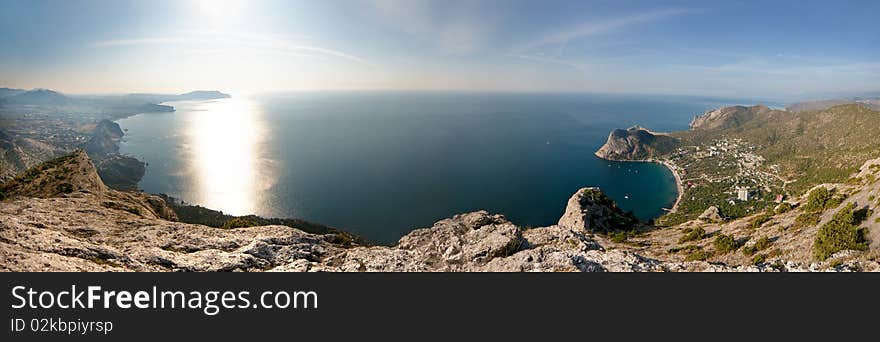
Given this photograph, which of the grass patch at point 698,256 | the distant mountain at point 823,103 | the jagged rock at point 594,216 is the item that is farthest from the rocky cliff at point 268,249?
the distant mountain at point 823,103

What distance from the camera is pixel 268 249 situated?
1468cm

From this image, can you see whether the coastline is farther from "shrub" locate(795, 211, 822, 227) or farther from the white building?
"shrub" locate(795, 211, 822, 227)

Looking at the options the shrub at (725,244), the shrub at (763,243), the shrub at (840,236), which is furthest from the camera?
the shrub at (725,244)

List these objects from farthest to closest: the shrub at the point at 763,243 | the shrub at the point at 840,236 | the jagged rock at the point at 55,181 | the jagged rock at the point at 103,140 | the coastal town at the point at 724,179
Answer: the jagged rock at the point at 103,140, the coastal town at the point at 724,179, the jagged rock at the point at 55,181, the shrub at the point at 763,243, the shrub at the point at 840,236

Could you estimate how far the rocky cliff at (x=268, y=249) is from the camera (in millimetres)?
11734

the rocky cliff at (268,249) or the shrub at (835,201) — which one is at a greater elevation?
the shrub at (835,201)

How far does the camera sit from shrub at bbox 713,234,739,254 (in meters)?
22.2

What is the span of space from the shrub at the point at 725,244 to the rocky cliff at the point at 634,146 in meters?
174

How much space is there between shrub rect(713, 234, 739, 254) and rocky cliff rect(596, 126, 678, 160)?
174m

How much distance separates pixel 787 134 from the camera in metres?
162

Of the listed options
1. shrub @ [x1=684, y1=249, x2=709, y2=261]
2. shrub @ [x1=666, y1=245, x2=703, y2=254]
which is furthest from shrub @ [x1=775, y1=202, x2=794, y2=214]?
shrub @ [x1=684, y1=249, x2=709, y2=261]

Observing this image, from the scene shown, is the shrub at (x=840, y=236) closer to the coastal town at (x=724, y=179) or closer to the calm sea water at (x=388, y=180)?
the coastal town at (x=724, y=179)

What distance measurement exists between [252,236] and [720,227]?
3798cm

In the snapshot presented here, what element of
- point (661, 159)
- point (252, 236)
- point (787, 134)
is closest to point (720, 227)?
point (252, 236)
